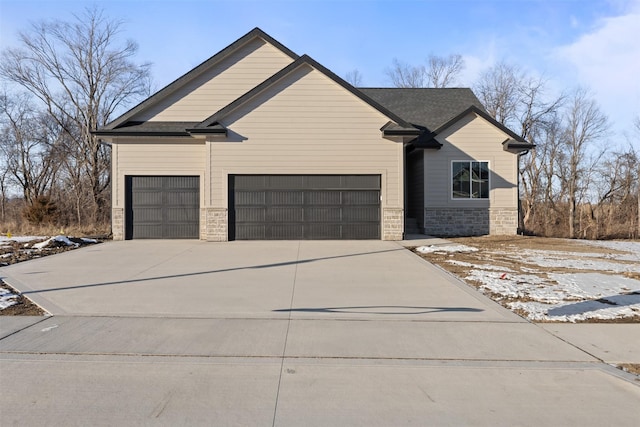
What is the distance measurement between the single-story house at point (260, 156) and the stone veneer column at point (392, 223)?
4cm

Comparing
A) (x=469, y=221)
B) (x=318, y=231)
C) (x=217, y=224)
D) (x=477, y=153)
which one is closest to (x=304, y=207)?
(x=318, y=231)

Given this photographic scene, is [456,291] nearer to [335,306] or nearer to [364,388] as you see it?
[335,306]

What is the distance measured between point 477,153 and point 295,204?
339 inches

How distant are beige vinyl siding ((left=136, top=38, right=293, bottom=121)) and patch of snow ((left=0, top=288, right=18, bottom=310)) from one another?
454 inches

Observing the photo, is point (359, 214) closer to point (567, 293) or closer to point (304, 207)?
point (304, 207)

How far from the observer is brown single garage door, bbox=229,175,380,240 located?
51.8 feet

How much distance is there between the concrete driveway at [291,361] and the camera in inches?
129

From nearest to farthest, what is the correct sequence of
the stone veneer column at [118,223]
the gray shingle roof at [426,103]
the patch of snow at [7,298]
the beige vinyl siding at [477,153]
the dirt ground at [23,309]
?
1. the dirt ground at [23,309]
2. the patch of snow at [7,298]
3. the stone veneer column at [118,223]
4. the beige vinyl siding at [477,153]
5. the gray shingle roof at [426,103]

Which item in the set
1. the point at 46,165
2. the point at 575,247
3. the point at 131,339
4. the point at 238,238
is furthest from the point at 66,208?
the point at 575,247

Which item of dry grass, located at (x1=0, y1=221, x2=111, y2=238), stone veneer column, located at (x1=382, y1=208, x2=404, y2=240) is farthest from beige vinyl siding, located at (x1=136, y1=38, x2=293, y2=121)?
stone veneer column, located at (x1=382, y1=208, x2=404, y2=240)

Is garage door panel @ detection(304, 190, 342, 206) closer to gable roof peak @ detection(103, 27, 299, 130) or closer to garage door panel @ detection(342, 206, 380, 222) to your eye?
garage door panel @ detection(342, 206, 380, 222)

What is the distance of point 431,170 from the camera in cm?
1811

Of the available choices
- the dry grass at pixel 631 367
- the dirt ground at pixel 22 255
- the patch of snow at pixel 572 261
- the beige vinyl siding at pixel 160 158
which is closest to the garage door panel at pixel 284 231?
the beige vinyl siding at pixel 160 158

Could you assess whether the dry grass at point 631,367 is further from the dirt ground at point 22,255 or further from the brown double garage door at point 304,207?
the brown double garage door at point 304,207
